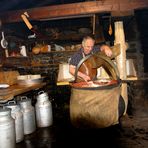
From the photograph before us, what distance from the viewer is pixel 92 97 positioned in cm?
521

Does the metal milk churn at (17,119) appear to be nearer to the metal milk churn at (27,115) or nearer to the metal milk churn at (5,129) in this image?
the metal milk churn at (27,115)

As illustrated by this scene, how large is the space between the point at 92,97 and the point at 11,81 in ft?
9.69

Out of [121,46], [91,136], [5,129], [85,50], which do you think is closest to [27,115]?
[5,129]

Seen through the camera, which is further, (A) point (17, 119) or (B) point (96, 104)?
(A) point (17, 119)

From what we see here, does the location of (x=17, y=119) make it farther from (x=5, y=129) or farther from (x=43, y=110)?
(x=43, y=110)

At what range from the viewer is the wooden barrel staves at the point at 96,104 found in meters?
5.20

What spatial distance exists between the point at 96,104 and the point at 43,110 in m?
1.82

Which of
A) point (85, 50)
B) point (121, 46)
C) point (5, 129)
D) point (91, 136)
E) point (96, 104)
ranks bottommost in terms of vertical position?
point (91, 136)

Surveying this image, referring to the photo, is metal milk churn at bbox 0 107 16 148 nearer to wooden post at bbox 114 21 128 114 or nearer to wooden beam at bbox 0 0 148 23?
wooden beam at bbox 0 0 148 23

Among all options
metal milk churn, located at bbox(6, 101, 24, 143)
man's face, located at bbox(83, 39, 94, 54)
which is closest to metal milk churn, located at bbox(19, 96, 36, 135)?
metal milk churn, located at bbox(6, 101, 24, 143)

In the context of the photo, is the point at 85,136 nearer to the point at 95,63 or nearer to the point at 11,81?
the point at 95,63

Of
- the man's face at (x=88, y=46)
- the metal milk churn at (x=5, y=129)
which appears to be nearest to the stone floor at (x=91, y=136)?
the metal milk churn at (x=5, y=129)

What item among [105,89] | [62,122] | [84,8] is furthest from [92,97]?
[84,8]

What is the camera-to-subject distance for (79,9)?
22.6 ft
